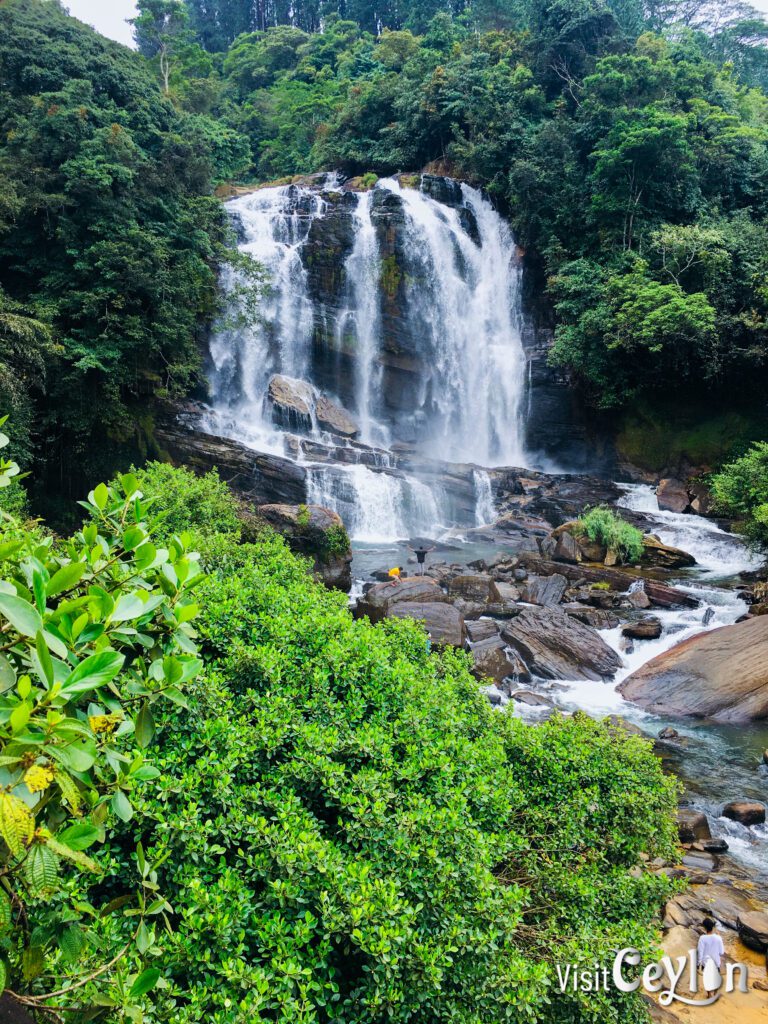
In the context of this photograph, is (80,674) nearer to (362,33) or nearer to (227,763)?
(227,763)

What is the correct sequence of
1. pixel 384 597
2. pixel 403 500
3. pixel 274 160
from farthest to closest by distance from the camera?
pixel 274 160 → pixel 403 500 → pixel 384 597

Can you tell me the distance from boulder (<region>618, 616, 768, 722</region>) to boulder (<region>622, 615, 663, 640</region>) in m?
1.10

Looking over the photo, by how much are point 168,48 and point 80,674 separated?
4344 centimetres

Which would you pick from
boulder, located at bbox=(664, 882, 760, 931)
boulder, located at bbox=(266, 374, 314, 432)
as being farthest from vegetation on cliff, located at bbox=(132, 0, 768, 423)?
boulder, located at bbox=(664, 882, 760, 931)

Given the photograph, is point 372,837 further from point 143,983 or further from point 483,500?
point 483,500

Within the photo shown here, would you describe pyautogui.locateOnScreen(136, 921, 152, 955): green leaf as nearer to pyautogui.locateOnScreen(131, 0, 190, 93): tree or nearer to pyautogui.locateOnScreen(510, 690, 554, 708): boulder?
pyautogui.locateOnScreen(510, 690, 554, 708): boulder

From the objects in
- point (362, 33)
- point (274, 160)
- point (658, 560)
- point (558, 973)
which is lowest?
point (658, 560)

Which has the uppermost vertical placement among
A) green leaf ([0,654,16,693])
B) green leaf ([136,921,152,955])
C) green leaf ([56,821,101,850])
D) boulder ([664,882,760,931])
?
green leaf ([0,654,16,693])

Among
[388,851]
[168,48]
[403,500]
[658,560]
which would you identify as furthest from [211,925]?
[168,48]

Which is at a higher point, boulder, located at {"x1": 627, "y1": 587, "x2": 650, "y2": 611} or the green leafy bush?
the green leafy bush

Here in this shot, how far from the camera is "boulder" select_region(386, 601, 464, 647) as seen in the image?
10383 mm

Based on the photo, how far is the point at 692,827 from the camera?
6.24m

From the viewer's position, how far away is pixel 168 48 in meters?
34.0

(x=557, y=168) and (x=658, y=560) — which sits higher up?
(x=557, y=168)
